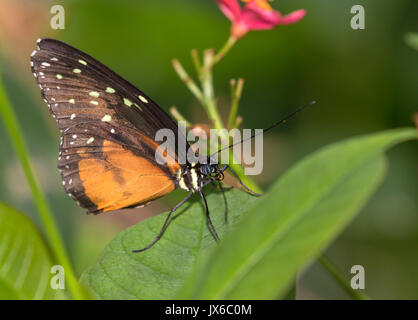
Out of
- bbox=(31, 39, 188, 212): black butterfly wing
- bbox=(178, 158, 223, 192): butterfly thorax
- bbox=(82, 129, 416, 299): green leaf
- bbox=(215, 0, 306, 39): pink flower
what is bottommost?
bbox=(82, 129, 416, 299): green leaf

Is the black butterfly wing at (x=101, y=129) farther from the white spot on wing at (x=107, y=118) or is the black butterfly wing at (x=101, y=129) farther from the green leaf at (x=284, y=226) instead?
the green leaf at (x=284, y=226)

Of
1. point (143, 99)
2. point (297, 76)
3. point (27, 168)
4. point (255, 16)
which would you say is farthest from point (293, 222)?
point (297, 76)

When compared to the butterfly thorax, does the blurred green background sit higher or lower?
higher

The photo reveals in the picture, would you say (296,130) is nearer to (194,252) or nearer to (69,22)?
(69,22)

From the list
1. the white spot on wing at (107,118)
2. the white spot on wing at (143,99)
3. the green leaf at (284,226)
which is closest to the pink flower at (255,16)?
the white spot on wing at (143,99)

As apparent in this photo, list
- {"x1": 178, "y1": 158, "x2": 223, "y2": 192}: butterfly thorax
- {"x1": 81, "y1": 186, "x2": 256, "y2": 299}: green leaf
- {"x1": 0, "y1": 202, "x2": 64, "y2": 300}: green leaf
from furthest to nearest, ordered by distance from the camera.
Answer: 1. {"x1": 178, "y1": 158, "x2": 223, "y2": 192}: butterfly thorax
2. {"x1": 81, "y1": 186, "x2": 256, "y2": 299}: green leaf
3. {"x1": 0, "y1": 202, "x2": 64, "y2": 300}: green leaf

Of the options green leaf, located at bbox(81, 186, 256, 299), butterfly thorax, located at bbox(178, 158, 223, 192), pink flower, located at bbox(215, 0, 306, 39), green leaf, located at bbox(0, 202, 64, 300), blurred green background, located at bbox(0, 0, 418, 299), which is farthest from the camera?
blurred green background, located at bbox(0, 0, 418, 299)

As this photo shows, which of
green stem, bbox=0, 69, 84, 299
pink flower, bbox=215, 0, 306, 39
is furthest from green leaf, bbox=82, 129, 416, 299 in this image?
pink flower, bbox=215, 0, 306, 39

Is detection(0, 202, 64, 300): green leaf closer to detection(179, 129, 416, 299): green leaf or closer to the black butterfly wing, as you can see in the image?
detection(179, 129, 416, 299): green leaf
